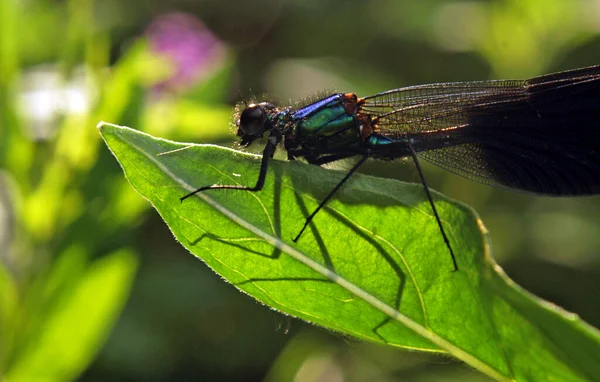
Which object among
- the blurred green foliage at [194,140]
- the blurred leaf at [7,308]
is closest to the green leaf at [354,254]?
the blurred green foliage at [194,140]

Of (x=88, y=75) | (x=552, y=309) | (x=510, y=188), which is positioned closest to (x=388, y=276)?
(x=552, y=309)

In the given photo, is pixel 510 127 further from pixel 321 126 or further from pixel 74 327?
pixel 74 327

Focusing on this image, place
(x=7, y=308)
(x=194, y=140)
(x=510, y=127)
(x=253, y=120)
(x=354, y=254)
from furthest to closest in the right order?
(x=194, y=140) → (x=510, y=127) → (x=253, y=120) → (x=7, y=308) → (x=354, y=254)

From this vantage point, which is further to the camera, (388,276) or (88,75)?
(88,75)

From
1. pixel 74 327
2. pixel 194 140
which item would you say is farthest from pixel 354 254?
pixel 194 140

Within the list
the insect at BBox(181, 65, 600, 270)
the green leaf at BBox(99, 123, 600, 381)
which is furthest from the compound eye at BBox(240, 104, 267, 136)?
the green leaf at BBox(99, 123, 600, 381)

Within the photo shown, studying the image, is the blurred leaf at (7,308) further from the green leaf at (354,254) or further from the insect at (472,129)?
the green leaf at (354,254)

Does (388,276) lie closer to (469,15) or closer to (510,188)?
(510,188)
